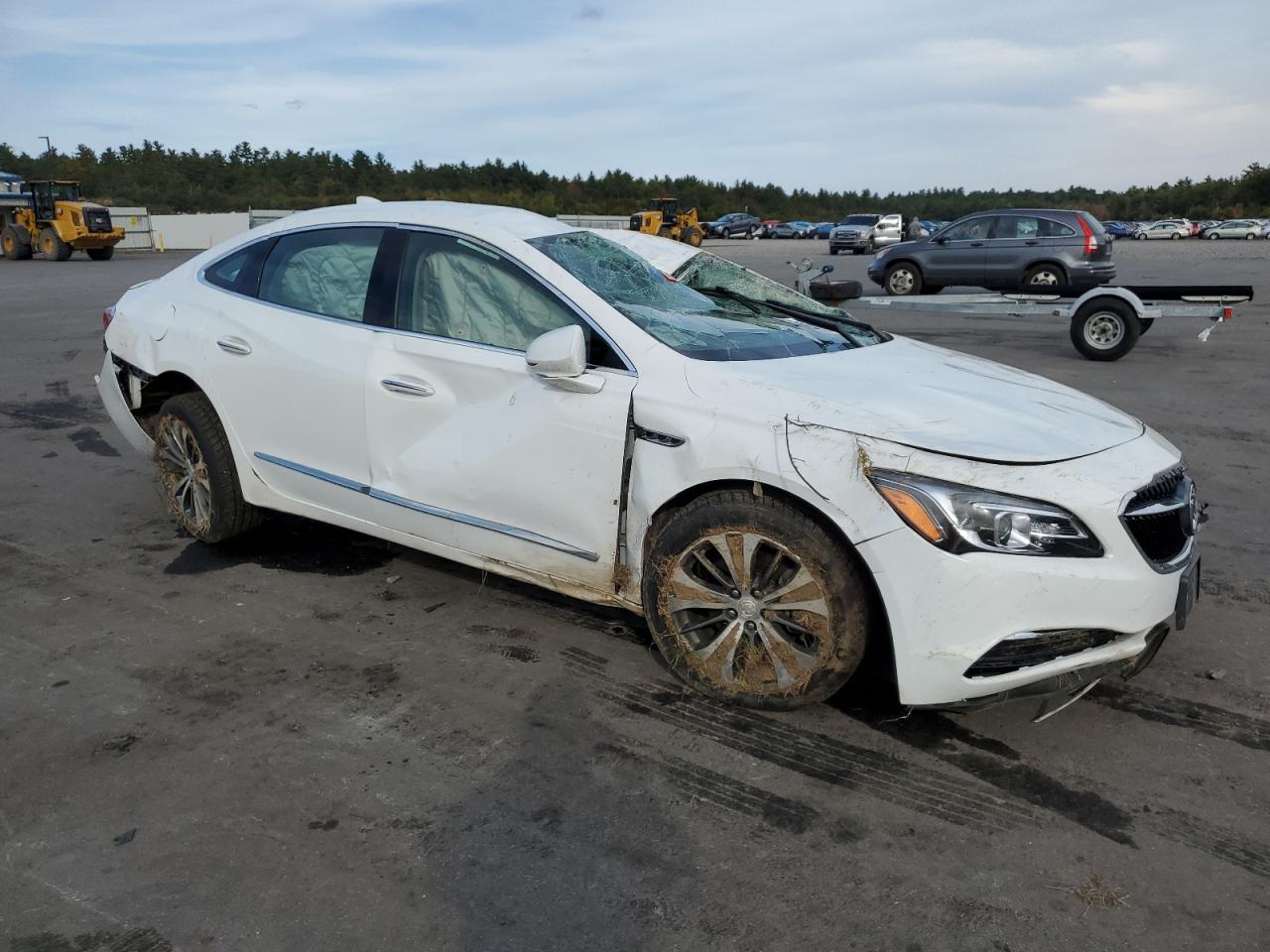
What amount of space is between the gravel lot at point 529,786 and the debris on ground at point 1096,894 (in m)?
0.02

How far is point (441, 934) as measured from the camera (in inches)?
91.7

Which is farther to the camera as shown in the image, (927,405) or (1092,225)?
(1092,225)

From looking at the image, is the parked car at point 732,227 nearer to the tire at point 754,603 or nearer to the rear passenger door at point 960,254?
the rear passenger door at point 960,254

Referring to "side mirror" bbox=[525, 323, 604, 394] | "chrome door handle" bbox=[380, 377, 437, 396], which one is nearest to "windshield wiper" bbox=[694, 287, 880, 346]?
"side mirror" bbox=[525, 323, 604, 394]

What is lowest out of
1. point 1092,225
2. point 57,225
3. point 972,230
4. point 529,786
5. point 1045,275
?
point 529,786

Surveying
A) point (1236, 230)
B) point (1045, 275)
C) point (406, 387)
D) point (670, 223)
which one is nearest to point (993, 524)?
point (406, 387)

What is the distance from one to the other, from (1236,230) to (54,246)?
56.8 m

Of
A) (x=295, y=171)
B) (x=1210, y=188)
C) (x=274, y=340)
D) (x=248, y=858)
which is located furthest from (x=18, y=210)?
(x=1210, y=188)

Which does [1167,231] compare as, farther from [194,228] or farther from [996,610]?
[996,610]

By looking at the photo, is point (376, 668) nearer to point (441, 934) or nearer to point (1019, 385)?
point (441, 934)

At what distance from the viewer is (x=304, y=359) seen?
13.8 ft

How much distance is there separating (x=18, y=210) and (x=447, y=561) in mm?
34405

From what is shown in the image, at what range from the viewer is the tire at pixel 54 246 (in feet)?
102

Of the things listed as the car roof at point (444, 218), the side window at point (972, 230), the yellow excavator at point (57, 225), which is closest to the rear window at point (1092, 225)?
the side window at point (972, 230)
